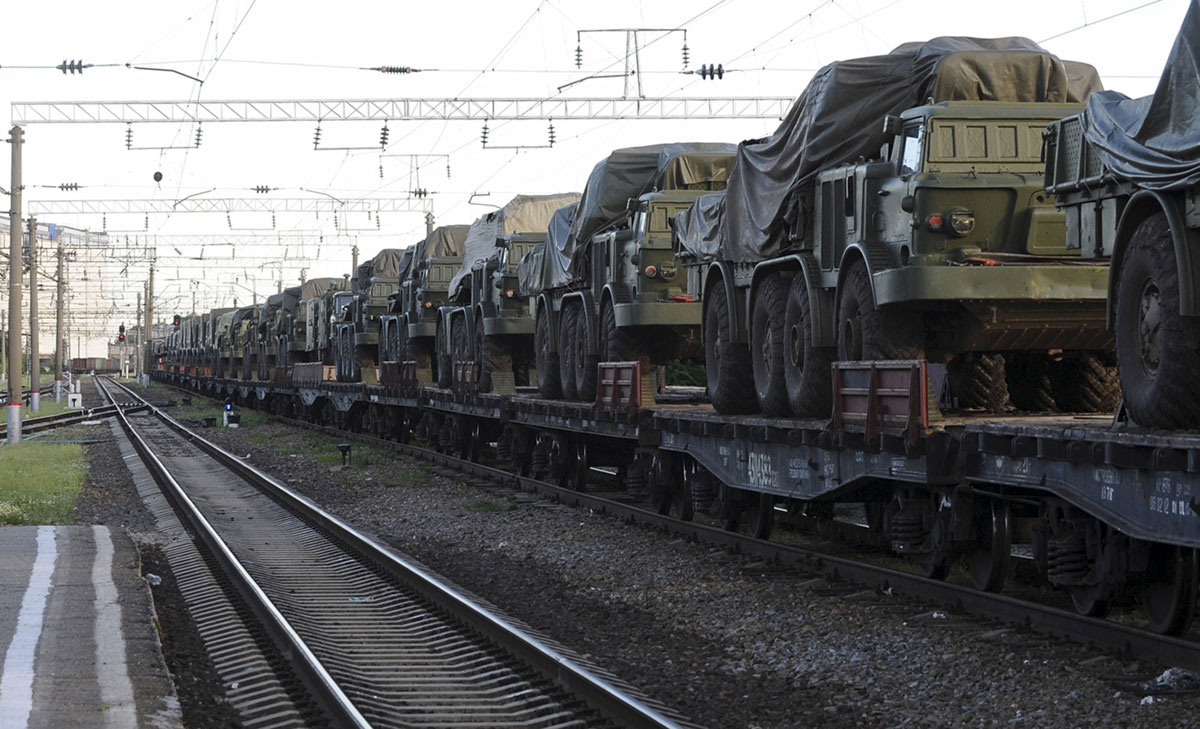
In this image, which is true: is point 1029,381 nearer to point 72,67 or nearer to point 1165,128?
point 1165,128

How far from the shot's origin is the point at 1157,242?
7543 millimetres

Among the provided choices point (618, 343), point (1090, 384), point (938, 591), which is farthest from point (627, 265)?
point (938, 591)

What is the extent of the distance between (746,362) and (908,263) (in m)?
3.67

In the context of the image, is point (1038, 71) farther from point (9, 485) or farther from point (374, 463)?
point (374, 463)

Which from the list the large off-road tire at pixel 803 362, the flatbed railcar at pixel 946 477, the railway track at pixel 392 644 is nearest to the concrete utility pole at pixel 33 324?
the railway track at pixel 392 644

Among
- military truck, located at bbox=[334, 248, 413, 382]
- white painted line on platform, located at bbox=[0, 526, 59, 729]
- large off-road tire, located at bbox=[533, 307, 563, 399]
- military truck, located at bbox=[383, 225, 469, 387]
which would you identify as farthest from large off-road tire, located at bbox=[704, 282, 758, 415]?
military truck, located at bbox=[334, 248, 413, 382]

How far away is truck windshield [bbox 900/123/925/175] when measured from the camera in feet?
35.5

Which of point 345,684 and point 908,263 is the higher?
point 908,263

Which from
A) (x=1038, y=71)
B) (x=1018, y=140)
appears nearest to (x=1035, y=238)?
(x=1018, y=140)

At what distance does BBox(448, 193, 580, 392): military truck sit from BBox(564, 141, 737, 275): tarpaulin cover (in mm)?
4345

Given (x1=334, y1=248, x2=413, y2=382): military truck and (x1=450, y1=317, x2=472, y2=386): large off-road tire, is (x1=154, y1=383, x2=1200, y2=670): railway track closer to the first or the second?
(x1=450, y1=317, x2=472, y2=386): large off-road tire

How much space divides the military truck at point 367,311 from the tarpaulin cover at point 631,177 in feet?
55.4

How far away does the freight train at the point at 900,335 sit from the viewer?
8.21 m

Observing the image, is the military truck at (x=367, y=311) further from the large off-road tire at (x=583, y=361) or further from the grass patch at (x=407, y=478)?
the large off-road tire at (x=583, y=361)
